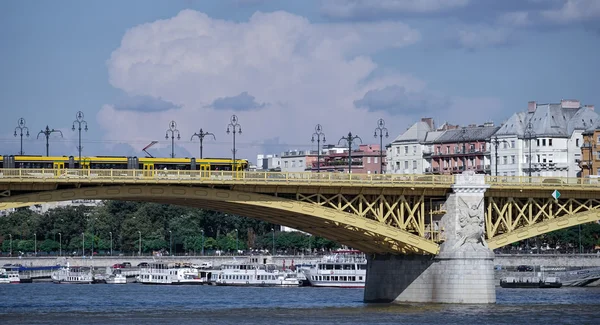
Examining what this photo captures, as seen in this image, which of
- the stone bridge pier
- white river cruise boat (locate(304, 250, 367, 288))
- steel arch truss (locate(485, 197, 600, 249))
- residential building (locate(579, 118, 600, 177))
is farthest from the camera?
residential building (locate(579, 118, 600, 177))

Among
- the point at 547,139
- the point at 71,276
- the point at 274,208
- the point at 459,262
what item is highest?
the point at 547,139

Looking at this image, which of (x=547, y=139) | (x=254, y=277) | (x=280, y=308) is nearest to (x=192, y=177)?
(x=280, y=308)

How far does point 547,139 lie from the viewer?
616ft

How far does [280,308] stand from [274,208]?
13.0 meters

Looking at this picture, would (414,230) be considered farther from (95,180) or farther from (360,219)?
(95,180)

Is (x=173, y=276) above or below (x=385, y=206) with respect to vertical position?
below

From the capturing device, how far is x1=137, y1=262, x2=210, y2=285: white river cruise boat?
170750mm

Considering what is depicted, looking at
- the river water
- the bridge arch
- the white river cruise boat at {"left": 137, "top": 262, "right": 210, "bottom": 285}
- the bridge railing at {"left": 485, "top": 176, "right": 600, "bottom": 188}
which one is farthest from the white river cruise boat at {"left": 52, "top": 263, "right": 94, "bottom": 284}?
the bridge railing at {"left": 485, "top": 176, "right": 600, "bottom": 188}

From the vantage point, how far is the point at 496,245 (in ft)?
339

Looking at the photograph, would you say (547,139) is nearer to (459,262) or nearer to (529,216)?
(529,216)

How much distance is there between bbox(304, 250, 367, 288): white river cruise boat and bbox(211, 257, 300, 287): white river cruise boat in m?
3.22

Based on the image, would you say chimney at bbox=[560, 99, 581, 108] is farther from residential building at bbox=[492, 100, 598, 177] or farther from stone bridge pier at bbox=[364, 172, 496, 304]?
stone bridge pier at bbox=[364, 172, 496, 304]

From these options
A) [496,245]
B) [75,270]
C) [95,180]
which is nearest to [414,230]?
[496,245]

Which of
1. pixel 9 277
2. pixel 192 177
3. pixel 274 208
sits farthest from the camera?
pixel 9 277
